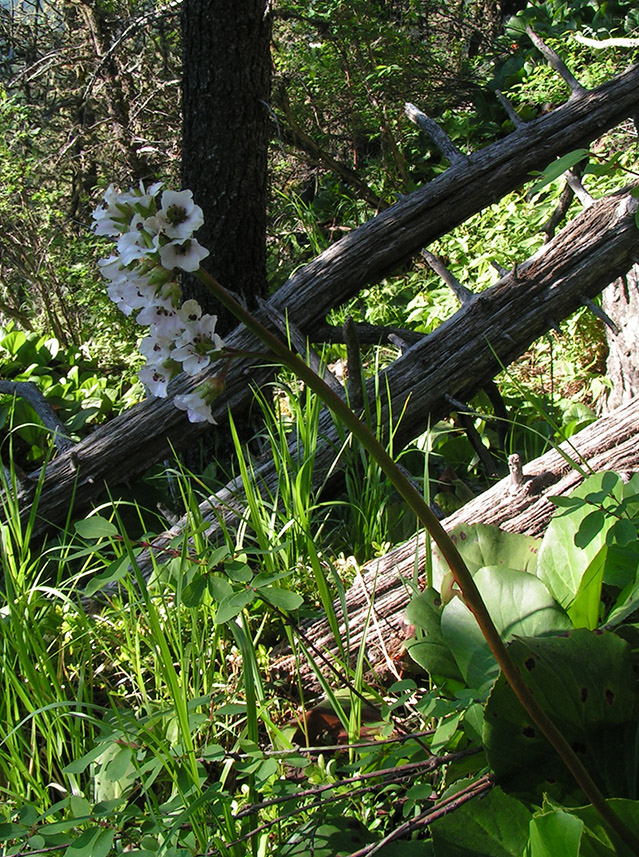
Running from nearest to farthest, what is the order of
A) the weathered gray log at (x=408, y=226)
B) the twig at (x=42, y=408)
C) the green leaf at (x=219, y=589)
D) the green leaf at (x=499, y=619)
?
the green leaf at (x=219, y=589), the green leaf at (x=499, y=619), the weathered gray log at (x=408, y=226), the twig at (x=42, y=408)

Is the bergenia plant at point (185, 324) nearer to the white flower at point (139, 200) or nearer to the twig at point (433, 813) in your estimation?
the white flower at point (139, 200)

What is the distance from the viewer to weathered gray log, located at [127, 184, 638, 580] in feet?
8.85

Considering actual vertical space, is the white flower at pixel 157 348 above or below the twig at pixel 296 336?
above

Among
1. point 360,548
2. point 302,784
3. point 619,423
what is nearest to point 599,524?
point 302,784

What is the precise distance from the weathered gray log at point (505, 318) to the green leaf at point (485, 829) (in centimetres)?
163

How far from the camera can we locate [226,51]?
3025mm

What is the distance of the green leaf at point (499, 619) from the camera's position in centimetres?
130

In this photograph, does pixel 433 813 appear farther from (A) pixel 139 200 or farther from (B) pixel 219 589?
(A) pixel 139 200

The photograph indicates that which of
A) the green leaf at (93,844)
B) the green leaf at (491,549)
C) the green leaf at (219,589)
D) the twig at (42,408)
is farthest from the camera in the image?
the twig at (42,408)

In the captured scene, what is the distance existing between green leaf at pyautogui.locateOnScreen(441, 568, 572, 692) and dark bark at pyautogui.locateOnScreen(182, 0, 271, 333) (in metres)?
2.14

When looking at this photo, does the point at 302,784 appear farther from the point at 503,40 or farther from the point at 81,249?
the point at 503,40

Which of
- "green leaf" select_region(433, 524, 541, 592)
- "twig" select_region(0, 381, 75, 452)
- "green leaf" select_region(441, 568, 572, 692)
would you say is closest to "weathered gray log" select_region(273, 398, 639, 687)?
"green leaf" select_region(433, 524, 541, 592)

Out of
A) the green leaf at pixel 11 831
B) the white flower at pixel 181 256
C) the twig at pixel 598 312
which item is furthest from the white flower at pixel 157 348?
the twig at pixel 598 312

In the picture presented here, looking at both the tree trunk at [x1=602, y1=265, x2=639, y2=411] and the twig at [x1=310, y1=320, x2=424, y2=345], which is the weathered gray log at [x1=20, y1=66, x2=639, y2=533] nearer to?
the twig at [x1=310, y1=320, x2=424, y2=345]
